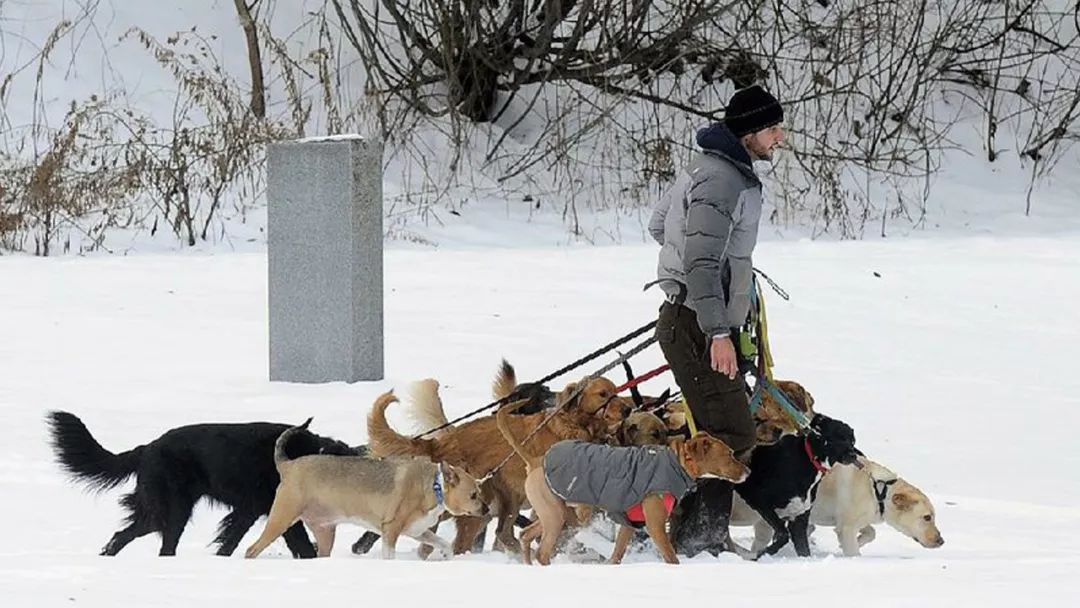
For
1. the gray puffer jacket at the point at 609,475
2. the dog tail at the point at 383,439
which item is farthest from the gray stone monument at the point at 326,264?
the gray puffer jacket at the point at 609,475

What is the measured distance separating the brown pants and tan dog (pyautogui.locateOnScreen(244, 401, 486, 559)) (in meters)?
0.90

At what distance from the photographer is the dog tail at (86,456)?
A: 22.3 ft

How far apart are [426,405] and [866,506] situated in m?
1.88

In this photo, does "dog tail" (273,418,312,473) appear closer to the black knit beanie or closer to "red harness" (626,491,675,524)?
"red harness" (626,491,675,524)

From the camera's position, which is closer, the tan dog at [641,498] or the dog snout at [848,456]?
the tan dog at [641,498]

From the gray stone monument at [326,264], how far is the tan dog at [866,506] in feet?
12.0

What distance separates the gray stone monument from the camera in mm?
10297

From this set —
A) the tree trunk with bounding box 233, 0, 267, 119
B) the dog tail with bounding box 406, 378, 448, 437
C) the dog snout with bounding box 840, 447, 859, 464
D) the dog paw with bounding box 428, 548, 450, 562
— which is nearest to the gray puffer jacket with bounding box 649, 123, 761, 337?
the dog snout with bounding box 840, 447, 859, 464

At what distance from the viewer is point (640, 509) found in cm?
651

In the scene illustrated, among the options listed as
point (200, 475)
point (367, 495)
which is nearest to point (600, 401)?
point (367, 495)

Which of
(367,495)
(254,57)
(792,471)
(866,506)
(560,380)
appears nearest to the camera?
(367,495)

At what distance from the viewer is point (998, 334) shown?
12.5 m

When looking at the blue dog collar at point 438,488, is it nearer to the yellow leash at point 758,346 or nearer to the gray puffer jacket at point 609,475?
the gray puffer jacket at point 609,475

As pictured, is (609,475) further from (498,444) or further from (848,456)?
(848,456)
